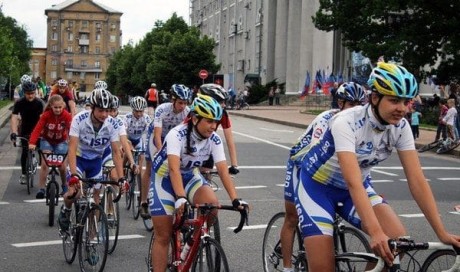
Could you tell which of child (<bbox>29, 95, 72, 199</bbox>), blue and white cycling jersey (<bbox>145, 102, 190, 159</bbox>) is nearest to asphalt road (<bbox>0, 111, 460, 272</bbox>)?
child (<bbox>29, 95, 72, 199</bbox>)

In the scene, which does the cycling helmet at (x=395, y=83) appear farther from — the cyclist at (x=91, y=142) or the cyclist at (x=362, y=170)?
the cyclist at (x=91, y=142)

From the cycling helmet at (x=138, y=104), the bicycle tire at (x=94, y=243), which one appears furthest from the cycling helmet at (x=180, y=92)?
the bicycle tire at (x=94, y=243)

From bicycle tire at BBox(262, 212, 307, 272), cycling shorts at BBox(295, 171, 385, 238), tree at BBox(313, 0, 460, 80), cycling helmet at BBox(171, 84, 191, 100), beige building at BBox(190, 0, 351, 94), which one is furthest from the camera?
beige building at BBox(190, 0, 351, 94)

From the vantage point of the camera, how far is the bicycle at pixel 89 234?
29.9 ft

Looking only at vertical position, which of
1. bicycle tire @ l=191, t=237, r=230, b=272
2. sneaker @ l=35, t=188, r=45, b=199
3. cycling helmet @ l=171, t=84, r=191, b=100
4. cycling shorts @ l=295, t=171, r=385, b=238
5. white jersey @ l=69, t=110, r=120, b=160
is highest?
cycling helmet @ l=171, t=84, r=191, b=100

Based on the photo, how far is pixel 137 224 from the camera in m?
12.9

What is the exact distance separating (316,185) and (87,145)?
4868mm

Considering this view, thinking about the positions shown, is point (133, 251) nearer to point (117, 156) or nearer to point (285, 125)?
point (117, 156)

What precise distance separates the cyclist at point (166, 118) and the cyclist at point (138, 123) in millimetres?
1948

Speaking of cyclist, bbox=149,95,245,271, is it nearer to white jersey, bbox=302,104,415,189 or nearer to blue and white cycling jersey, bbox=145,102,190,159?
white jersey, bbox=302,104,415,189

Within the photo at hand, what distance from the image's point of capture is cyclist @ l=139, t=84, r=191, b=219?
12.0 meters

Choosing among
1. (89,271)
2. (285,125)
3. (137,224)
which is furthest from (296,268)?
(285,125)

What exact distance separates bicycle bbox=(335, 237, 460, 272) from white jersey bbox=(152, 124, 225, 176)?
1960mm

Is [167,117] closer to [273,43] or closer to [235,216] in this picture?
[235,216]
